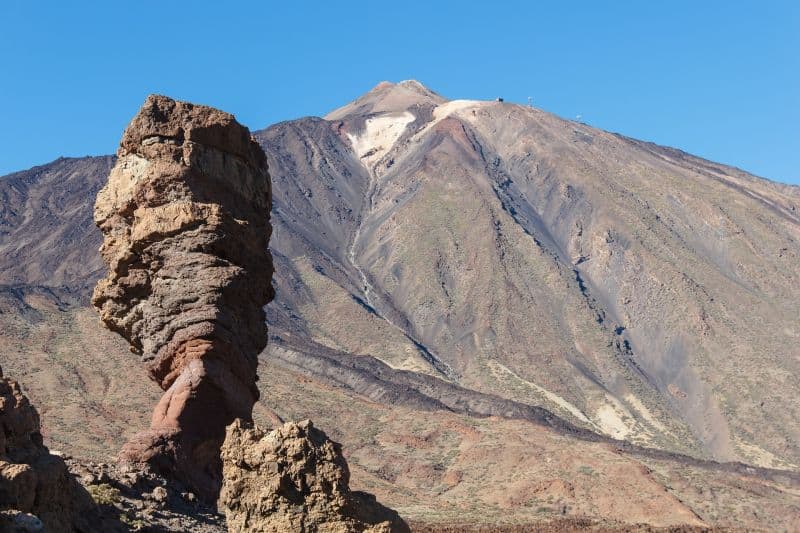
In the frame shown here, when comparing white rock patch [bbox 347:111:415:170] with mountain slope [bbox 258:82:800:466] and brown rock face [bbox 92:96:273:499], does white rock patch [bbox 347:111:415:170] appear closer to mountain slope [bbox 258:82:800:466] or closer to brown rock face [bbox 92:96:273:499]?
mountain slope [bbox 258:82:800:466]

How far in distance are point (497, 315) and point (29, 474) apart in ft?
301

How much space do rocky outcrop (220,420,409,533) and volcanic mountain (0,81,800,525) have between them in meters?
21.3

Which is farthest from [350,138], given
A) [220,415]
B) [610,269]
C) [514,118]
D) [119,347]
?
[220,415]

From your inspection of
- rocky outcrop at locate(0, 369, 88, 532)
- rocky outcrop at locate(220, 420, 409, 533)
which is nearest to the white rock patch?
rocky outcrop at locate(0, 369, 88, 532)

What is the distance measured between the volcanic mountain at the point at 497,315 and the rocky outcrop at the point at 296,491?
21271 millimetres

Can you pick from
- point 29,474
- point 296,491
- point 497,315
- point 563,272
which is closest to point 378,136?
point 563,272

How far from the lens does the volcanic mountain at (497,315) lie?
49.5 m

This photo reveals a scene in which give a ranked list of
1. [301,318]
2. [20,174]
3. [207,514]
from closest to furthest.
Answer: [207,514] → [301,318] → [20,174]

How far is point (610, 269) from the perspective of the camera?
116500 millimetres

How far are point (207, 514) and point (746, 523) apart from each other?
3505 centimetres

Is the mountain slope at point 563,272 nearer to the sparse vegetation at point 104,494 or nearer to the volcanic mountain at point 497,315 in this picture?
the volcanic mountain at point 497,315

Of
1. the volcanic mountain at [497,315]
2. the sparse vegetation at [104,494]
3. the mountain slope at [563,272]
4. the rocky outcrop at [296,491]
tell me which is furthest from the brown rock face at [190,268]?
the mountain slope at [563,272]

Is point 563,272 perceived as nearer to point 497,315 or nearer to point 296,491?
point 497,315

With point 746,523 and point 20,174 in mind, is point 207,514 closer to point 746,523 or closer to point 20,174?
point 746,523
